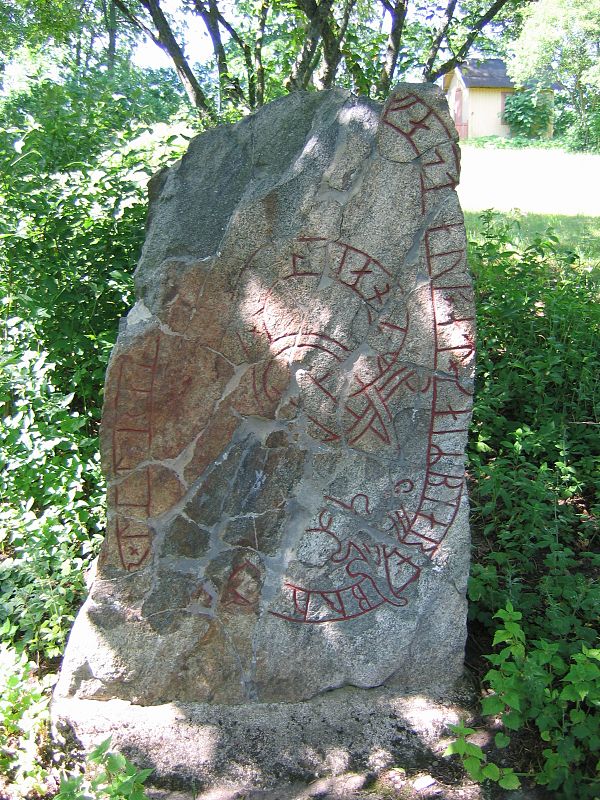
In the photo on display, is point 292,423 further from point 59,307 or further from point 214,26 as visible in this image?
point 214,26

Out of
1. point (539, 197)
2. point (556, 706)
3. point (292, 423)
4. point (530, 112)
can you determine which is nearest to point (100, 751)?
point (292, 423)

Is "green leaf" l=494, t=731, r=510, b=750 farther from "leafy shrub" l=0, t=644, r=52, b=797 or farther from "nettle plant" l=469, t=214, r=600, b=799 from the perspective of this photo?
"leafy shrub" l=0, t=644, r=52, b=797

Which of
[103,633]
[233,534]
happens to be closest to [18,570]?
[103,633]

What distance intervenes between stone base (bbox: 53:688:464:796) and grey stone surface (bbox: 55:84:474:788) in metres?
0.04

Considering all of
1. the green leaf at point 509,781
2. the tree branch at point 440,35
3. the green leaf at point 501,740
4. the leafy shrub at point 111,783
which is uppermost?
the tree branch at point 440,35

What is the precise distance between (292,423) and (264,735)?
100 cm

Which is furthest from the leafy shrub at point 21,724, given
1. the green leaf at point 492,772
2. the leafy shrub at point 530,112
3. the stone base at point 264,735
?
the leafy shrub at point 530,112

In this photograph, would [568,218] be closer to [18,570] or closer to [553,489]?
[553,489]

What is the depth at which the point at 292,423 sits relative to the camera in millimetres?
2373

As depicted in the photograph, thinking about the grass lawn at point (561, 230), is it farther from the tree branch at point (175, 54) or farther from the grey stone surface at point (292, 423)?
the grey stone surface at point (292, 423)

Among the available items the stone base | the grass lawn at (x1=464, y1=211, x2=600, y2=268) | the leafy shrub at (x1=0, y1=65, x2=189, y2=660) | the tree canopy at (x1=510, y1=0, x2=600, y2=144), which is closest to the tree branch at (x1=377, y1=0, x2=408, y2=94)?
the grass lawn at (x1=464, y1=211, x2=600, y2=268)

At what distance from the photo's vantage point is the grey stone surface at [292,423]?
7.44 ft

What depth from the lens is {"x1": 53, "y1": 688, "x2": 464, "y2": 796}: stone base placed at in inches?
89.9

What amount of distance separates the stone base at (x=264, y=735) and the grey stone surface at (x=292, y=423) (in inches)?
1.7
